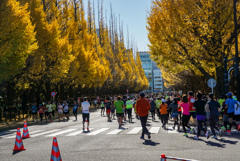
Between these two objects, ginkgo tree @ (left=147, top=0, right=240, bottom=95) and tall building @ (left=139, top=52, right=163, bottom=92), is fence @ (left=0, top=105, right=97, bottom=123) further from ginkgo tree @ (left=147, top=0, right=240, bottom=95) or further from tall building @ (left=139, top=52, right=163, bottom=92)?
tall building @ (left=139, top=52, right=163, bottom=92)

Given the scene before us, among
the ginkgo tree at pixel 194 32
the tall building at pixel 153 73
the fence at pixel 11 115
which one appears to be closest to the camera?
the ginkgo tree at pixel 194 32

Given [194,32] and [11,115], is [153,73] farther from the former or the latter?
[194,32]

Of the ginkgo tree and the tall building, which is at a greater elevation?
the tall building

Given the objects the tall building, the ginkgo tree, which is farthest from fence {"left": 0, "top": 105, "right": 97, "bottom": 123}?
the tall building

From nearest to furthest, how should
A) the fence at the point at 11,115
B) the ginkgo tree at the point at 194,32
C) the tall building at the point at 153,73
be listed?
the ginkgo tree at the point at 194,32
the fence at the point at 11,115
the tall building at the point at 153,73

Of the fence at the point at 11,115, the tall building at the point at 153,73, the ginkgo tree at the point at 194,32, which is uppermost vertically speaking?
the tall building at the point at 153,73

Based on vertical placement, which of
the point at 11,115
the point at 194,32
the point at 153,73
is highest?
the point at 153,73

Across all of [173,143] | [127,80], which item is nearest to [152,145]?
[173,143]

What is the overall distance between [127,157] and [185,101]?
18.9 ft

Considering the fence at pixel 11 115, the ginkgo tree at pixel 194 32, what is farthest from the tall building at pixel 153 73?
the ginkgo tree at pixel 194 32

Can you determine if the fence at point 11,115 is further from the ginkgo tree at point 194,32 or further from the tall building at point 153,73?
the tall building at point 153,73

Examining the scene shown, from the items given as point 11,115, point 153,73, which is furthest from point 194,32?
point 153,73

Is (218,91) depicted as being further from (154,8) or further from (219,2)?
(154,8)

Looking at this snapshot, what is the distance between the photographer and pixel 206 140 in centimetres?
1167
